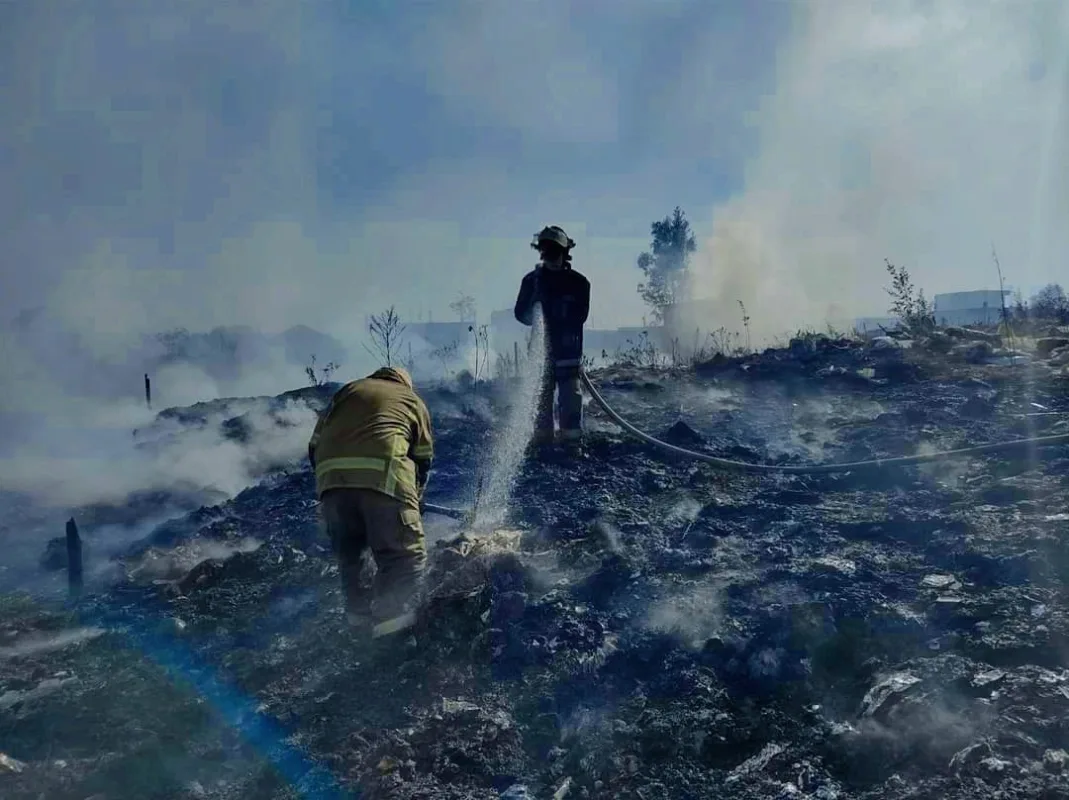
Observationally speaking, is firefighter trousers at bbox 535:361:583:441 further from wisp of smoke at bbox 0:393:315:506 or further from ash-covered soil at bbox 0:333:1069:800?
wisp of smoke at bbox 0:393:315:506

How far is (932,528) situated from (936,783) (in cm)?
215

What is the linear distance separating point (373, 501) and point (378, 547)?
0.78ft

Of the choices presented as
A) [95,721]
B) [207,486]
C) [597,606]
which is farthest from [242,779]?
[207,486]

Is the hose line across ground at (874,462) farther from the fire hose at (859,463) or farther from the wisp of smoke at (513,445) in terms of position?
the wisp of smoke at (513,445)

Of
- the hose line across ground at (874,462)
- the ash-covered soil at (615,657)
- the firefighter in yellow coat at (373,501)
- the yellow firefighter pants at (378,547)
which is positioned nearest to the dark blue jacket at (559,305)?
the ash-covered soil at (615,657)

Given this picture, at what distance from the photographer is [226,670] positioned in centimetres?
347

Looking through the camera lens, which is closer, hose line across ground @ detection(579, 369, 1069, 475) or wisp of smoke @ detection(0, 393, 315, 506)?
hose line across ground @ detection(579, 369, 1069, 475)

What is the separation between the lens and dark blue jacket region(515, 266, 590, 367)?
5.94 metres

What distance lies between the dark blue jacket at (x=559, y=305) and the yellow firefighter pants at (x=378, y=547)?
2.68 metres

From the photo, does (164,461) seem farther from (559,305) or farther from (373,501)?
(373,501)

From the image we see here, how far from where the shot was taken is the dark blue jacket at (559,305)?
5.94 m

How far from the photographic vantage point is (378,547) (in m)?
3.59

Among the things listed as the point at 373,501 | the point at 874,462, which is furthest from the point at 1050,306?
the point at 373,501

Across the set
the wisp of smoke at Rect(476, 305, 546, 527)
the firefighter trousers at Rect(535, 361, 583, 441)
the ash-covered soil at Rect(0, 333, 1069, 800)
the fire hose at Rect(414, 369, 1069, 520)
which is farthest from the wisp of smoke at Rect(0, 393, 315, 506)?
the fire hose at Rect(414, 369, 1069, 520)
